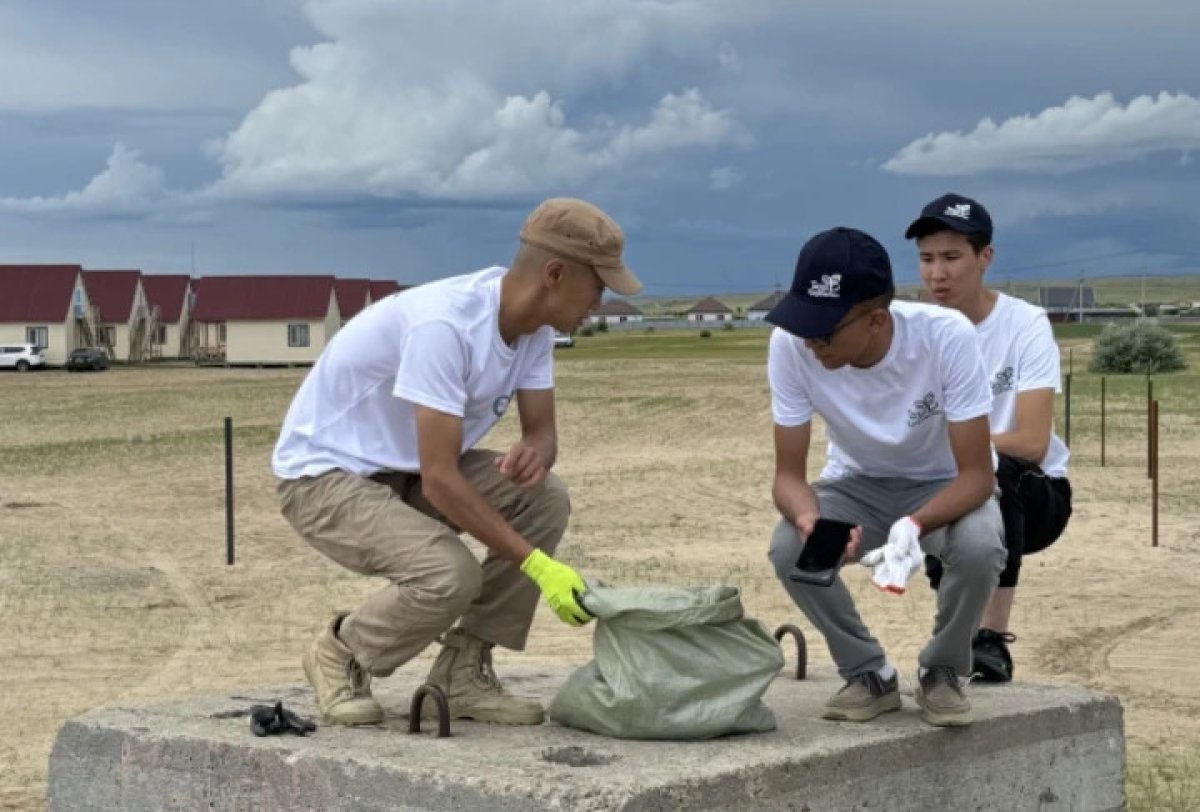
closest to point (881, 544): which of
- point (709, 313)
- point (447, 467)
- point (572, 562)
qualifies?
point (447, 467)

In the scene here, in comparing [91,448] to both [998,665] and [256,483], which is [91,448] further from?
[998,665]

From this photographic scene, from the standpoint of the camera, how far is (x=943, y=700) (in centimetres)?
497

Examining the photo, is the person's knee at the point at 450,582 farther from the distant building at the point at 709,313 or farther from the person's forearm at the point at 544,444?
the distant building at the point at 709,313

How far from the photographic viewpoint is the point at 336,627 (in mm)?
5121

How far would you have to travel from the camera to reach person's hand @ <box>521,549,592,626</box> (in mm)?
4625

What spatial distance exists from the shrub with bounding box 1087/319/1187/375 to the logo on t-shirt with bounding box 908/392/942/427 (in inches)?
1460

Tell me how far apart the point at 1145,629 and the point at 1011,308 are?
168 inches

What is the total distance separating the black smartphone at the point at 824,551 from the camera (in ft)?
15.6

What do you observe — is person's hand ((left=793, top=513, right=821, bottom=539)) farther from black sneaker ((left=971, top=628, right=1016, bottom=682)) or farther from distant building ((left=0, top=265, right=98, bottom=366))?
distant building ((left=0, top=265, right=98, bottom=366))

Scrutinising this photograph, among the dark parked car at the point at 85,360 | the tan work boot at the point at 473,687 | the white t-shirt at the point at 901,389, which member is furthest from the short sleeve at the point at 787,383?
the dark parked car at the point at 85,360

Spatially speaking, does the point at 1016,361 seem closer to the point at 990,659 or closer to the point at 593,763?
the point at 990,659

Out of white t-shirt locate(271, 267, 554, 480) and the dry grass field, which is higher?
white t-shirt locate(271, 267, 554, 480)

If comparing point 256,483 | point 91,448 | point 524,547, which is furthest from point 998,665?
point 91,448

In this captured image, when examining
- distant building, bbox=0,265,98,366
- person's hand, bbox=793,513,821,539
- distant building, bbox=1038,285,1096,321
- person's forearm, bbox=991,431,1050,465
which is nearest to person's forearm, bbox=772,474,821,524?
person's hand, bbox=793,513,821,539
